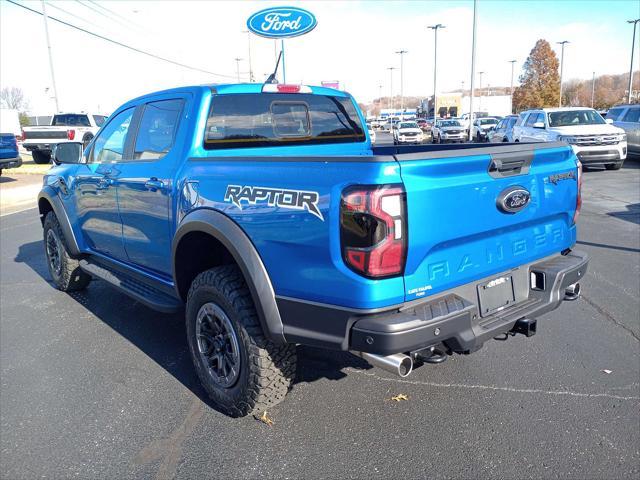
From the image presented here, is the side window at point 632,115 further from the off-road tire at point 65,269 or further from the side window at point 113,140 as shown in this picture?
the off-road tire at point 65,269

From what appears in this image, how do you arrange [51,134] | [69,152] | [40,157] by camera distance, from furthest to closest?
[40,157]
[51,134]
[69,152]

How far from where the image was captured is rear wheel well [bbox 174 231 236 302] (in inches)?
137

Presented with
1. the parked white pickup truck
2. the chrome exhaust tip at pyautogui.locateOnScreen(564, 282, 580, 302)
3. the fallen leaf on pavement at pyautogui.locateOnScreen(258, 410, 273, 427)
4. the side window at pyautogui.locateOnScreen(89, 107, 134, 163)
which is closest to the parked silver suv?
the chrome exhaust tip at pyautogui.locateOnScreen(564, 282, 580, 302)

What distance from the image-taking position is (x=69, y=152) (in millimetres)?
5172

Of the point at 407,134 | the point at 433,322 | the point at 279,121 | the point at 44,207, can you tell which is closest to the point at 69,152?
the point at 44,207

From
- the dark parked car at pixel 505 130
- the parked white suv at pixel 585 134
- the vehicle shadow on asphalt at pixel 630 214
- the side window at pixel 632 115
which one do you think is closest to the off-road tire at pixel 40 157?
the dark parked car at pixel 505 130

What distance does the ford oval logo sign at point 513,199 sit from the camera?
2840 mm

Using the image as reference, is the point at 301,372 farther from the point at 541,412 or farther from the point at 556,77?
the point at 556,77

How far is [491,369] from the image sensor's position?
382cm

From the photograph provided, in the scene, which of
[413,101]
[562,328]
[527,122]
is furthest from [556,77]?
[413,101]

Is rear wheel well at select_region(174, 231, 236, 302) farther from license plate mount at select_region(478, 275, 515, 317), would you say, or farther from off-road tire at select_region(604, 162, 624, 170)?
off-road tire at select_region(604, 162, 624, 170)

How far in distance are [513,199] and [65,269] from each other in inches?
186

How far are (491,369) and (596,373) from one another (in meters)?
0.70

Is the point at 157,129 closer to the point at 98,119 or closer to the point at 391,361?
the point at 391,361
